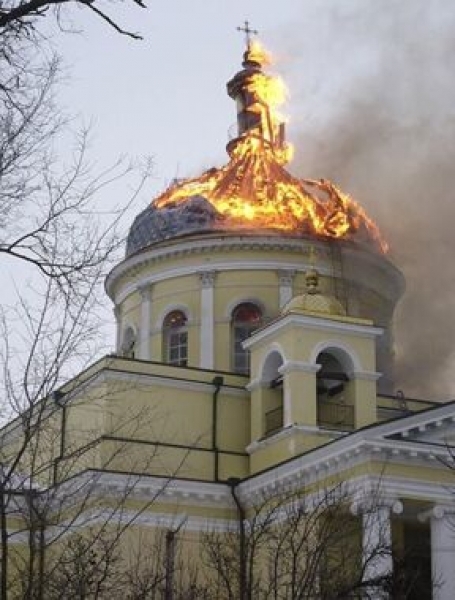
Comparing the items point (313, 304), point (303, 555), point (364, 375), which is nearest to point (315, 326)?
point (313, 304)

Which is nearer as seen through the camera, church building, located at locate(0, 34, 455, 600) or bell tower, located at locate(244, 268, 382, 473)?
church building, located at locate(0, 34, 455, 600)

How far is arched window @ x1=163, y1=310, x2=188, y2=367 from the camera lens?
114 feet

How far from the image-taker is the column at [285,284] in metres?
34.2

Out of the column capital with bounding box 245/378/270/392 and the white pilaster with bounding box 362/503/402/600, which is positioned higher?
the column capital with bounding box 245/378/270/392

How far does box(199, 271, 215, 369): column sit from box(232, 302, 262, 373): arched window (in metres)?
0.62

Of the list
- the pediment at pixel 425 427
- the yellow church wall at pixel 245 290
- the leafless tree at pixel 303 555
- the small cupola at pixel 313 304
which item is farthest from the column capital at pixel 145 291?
the pediment at pixel 425 427

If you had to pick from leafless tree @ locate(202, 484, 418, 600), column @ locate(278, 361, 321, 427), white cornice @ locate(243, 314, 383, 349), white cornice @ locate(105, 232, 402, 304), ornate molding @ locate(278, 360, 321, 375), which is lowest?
leafless tree @ locate(202, 484, 418, 600)

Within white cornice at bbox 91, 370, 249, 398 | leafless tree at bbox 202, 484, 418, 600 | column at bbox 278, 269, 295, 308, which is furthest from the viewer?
column at bbox 278, 269, 295, 308

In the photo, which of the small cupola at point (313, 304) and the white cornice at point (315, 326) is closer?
the white cornice at point (315, 326)

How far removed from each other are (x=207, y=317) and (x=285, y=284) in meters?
2.27

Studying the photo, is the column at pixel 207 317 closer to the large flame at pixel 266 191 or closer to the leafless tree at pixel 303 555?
the large flame at pixel 266 191

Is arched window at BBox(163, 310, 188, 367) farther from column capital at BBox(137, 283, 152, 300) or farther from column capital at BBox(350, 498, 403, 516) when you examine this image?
column capital at BBox(350, 498, 403, 516)

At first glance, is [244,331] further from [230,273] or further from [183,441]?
[183,441]

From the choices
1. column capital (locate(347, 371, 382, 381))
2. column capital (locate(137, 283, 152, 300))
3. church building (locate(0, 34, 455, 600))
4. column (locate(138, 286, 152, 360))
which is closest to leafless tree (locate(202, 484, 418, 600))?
church building (locate(0, 34, 455, 600))
